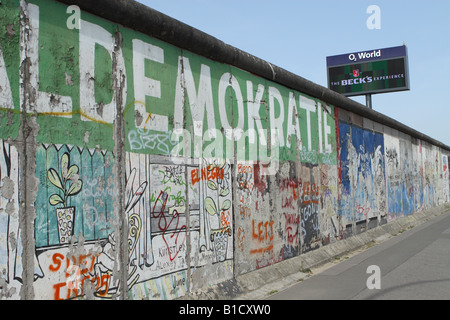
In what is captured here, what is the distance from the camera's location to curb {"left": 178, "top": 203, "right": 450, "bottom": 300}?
6.39 m

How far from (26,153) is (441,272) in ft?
22.7

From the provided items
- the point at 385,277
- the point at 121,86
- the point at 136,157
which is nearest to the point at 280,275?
the point at 385,277

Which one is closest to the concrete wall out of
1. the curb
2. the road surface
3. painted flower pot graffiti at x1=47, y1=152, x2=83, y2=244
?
painted flower pot graffiti at x1=47, y1=152, x2=83, y2=244

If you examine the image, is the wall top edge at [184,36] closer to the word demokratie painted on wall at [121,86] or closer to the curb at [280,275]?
the word demokratie painted on wall at [121,86]

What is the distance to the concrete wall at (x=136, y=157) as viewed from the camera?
13.5 feet

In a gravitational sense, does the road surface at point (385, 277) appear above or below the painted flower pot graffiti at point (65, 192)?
below

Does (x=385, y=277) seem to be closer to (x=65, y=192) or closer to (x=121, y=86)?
(x=121, y=86)

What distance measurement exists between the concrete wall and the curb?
0.17m

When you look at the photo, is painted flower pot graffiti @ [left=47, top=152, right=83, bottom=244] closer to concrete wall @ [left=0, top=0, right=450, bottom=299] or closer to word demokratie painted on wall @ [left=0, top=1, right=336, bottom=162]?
concrete wall @ [left=0, top=0, right=450, bottom=299]

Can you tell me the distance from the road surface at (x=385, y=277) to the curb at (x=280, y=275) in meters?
0.28

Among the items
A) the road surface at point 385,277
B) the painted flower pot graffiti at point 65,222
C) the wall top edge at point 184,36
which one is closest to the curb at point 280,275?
the road surface at point 385,277

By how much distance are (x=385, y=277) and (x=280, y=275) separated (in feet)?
5.82

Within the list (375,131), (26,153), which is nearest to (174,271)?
(26,153)
